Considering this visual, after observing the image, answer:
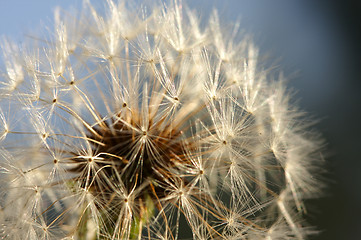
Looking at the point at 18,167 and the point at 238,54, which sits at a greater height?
the point at 238,54

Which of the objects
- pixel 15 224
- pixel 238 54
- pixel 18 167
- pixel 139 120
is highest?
pixel 238 54

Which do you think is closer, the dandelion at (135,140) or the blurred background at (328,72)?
the dandelion at (135,140)

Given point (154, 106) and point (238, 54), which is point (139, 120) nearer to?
point (154, 106)

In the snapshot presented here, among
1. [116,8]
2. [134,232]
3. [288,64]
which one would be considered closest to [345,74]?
[288,64]

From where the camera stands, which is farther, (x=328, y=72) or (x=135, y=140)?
(x=328, y=72)

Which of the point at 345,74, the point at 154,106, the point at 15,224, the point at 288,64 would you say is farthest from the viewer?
the point at 345,74
